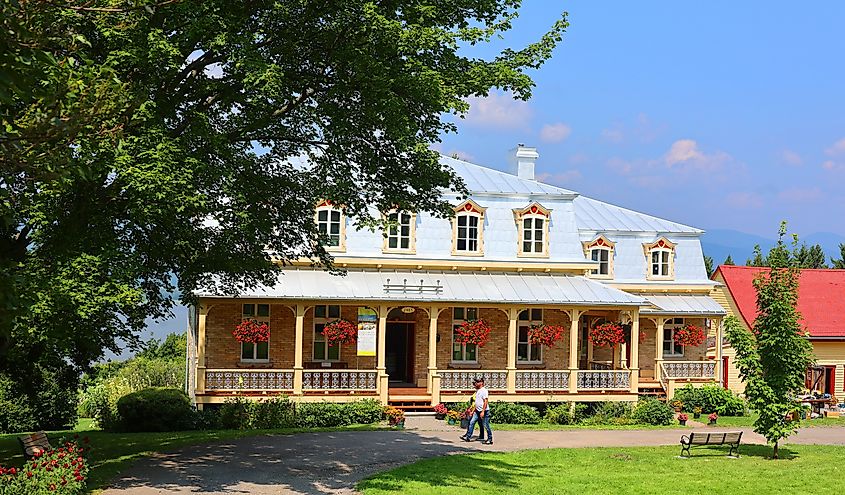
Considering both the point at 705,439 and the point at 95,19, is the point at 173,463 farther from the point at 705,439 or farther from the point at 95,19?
the point at 705,439

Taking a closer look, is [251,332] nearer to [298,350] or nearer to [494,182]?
[298,350]

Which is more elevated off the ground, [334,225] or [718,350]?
[334,225]

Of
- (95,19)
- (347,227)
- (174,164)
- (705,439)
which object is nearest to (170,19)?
(95,19)

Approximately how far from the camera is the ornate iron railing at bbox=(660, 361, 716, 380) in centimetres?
3284

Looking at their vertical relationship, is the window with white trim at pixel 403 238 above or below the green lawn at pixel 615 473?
above

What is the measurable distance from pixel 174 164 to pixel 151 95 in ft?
6.07

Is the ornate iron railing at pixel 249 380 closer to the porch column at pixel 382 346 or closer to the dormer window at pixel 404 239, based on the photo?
the porch column at pixel 382 346

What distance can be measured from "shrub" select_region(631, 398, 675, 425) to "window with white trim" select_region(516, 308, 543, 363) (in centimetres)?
463

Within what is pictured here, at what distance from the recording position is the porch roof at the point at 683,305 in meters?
33.0

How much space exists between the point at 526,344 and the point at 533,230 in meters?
4.22

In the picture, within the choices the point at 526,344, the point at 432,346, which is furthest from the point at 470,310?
the point at 432,346

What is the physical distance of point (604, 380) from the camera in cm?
2983

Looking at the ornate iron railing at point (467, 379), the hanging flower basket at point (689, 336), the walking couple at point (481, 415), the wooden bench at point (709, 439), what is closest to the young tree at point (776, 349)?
the wooden bench at point (709, 439)

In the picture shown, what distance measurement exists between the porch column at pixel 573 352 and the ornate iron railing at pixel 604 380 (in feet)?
1.06
